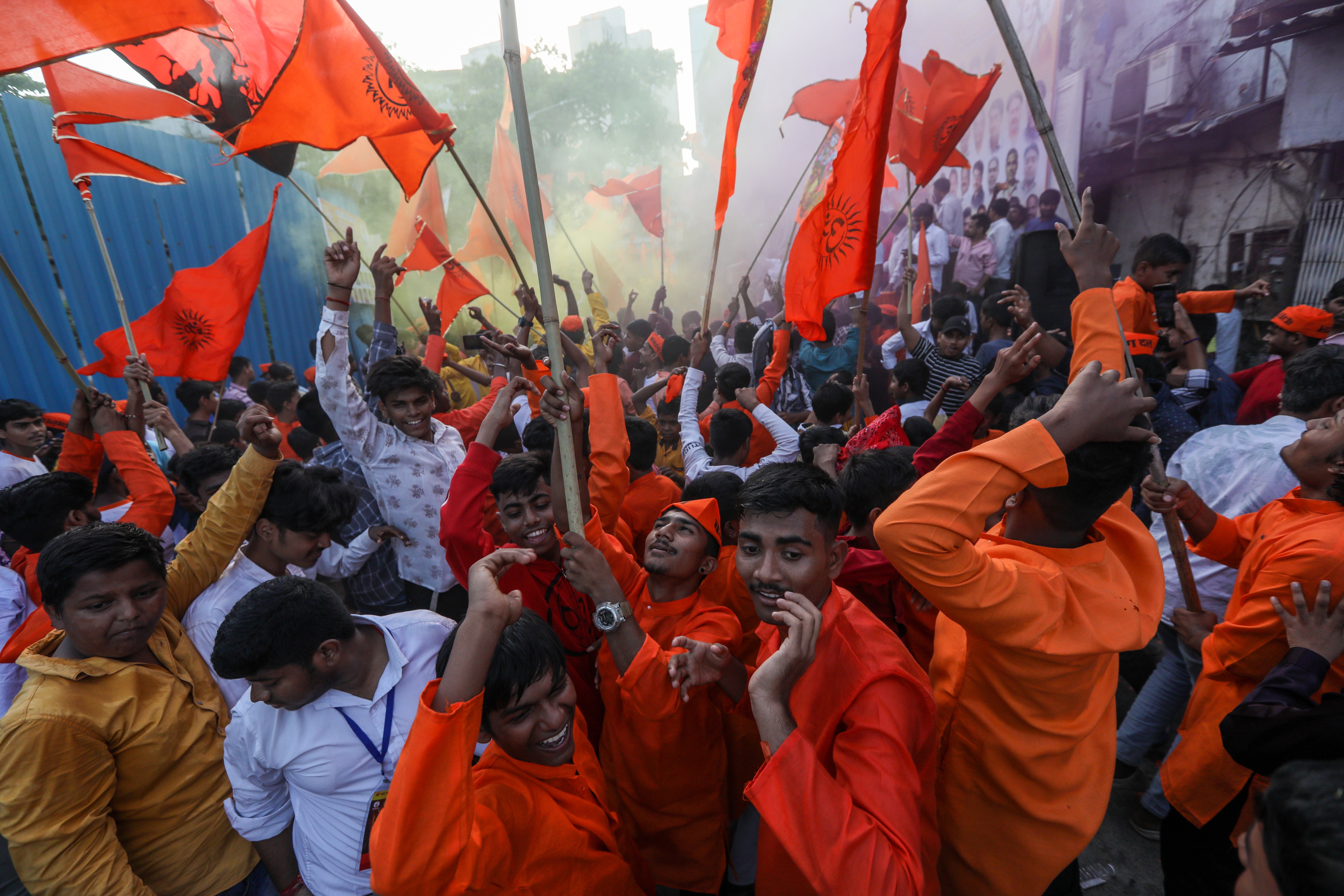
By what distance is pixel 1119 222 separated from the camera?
276 inches

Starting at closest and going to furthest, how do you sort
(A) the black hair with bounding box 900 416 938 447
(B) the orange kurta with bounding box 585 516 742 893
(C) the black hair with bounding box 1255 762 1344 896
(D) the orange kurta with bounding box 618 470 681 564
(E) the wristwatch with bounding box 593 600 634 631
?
(C) the black hair with bounding box 1255 762 1344 896
(E) the wristwatch with bounding box 593 600 634 631
(B) the orange kurta with bounding box 585 516 742 893
(D) the orange kurta with bounding box 618 470 681 564
(A) the black hair with bounding box 900 416 938 447

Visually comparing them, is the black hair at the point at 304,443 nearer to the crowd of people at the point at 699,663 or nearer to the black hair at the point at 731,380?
the crowd of people at the point at 699,663

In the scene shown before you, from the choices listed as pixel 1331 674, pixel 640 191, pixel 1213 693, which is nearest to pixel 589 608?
pixel 1213 693

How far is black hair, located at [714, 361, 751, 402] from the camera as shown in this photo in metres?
4.74

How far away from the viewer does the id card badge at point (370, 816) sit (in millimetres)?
1744

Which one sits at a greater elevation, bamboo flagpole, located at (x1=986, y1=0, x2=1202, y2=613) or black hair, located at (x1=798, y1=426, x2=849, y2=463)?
bamboo flagpole, located at (x1=986, y1=0, x2=1202, y2=613)

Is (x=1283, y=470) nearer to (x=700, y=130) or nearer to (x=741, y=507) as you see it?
(x=741, y=507)

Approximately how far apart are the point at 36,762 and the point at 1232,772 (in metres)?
3.36

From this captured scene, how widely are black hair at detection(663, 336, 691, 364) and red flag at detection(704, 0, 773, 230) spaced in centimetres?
324

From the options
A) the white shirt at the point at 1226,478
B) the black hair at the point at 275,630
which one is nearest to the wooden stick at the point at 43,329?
the black hair at the point at 275,630

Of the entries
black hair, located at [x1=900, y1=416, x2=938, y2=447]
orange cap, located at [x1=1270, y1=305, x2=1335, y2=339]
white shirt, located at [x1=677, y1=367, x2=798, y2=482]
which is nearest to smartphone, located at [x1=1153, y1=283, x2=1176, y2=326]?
orange cap, located at [x1=1270, y1=305, x2=1335, y2=339]

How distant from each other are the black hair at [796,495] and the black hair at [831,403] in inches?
119

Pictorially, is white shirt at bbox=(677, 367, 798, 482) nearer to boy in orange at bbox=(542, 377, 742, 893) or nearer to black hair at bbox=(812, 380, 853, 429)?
black hair at bbox=(812, 380, 853, 429)

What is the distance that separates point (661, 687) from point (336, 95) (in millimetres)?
3436
